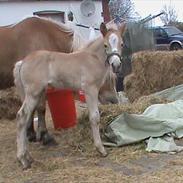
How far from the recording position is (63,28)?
21.1 ft

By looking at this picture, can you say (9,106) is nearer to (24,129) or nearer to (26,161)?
(24,129)

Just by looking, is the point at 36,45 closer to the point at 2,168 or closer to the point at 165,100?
the point at 2,168

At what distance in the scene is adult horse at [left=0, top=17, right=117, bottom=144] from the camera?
20.2 feet

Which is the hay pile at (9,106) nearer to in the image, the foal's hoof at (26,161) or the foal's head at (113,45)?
the foal's hoof at (26,161)

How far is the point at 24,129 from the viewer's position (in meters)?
5.05

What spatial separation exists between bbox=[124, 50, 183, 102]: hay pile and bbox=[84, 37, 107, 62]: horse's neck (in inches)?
152

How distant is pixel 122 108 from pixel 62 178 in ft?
6.73

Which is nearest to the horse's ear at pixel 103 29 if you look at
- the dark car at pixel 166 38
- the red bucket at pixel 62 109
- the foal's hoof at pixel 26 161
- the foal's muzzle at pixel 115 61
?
the foal's muzzle at pixel 115 61

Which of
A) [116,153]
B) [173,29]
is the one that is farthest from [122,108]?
[173,29]

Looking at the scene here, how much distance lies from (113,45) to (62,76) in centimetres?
72

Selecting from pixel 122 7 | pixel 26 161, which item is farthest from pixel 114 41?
pixel 122 7

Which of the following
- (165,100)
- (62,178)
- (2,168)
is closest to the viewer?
(62,178)

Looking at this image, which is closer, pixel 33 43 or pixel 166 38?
pixel 33 43

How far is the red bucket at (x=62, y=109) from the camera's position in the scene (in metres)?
6.58
